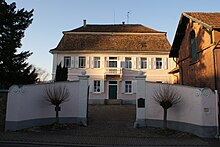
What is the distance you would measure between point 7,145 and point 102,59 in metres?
23.6

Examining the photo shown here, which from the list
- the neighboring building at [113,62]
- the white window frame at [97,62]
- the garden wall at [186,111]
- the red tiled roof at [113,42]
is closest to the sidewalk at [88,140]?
the garden wall at [186,111]

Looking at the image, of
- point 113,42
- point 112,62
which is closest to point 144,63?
point 112,62

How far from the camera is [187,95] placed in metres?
12.6

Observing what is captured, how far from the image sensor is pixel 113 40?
3409cm

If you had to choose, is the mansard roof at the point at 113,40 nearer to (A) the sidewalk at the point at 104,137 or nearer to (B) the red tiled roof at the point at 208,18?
(B) the red tiled roof at the point at 208,18

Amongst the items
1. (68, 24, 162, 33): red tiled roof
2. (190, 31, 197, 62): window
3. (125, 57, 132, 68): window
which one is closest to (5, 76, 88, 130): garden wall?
(190, 31, 197, 62): window

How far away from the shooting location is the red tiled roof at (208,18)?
534 inches

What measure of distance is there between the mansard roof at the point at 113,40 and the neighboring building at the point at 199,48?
41.6 ft

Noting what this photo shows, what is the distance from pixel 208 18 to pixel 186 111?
20.2 feet

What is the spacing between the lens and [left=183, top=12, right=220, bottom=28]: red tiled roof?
13562 mm

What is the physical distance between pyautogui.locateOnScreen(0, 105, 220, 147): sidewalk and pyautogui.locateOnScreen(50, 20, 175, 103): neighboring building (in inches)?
698

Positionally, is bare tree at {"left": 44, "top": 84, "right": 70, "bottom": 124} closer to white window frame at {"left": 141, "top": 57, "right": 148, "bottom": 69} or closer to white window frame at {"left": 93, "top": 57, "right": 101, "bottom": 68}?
white window frame at {"left": 93, "top": 57, "right": 101, "bottom": 68}

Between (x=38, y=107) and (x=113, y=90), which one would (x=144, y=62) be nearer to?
(x=113, y=90)

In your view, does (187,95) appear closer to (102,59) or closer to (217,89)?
(217,89)
